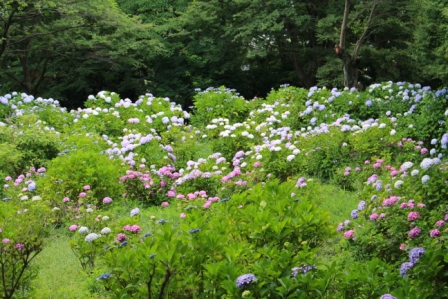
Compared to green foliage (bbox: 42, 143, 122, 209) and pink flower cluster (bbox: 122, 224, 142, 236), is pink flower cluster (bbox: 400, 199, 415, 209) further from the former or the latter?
green foliage (bbox: 42, 143, 122, 209)

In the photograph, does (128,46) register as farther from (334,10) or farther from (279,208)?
(279,208)

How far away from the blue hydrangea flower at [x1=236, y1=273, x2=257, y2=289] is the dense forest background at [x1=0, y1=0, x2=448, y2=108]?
12467 millimetres

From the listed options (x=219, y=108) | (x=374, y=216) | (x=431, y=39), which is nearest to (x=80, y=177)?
(x=374, y=216)

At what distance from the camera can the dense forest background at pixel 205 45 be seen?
15.0 metres

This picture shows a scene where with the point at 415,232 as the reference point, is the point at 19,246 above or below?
below

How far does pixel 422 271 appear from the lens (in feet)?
9.12

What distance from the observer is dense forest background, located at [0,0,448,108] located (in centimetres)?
1500

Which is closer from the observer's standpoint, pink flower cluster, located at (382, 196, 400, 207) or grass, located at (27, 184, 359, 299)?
pink flower cluster, located at (382, 196, 400, 207)

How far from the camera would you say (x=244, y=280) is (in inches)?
98.0

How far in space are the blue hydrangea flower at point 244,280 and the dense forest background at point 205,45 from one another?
12.5 meters

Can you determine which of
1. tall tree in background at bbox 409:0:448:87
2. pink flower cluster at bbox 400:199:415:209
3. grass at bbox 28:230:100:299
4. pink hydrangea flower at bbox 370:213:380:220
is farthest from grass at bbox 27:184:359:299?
tall tree in background at bbox 409:0:448:87

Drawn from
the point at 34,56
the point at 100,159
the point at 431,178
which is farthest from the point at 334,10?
the point at 431,178

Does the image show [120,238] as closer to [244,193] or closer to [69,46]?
[244,193]

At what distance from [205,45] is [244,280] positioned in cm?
1575
